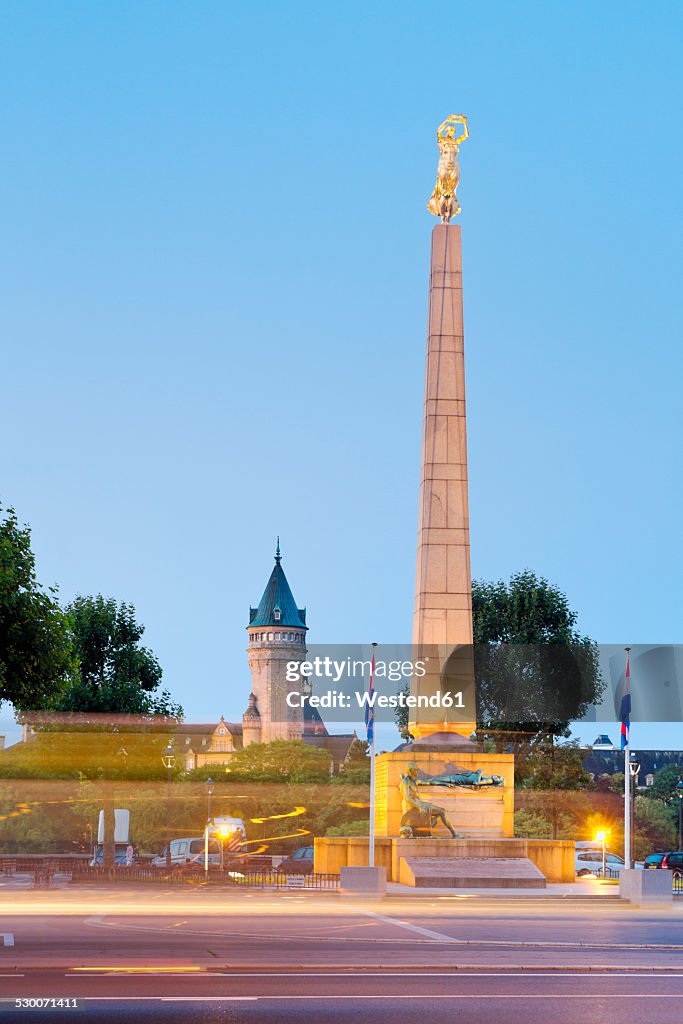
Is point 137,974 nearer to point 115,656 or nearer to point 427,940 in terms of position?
point 427,940

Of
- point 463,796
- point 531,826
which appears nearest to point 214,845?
point 531,826

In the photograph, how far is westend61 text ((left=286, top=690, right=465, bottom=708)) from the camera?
45000 millimetres

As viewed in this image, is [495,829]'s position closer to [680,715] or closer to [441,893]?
[441,893]

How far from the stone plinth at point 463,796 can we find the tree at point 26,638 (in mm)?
16290

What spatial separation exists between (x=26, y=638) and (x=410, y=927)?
30.7 ft

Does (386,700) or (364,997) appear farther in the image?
(386,700)

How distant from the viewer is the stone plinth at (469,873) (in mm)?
38781

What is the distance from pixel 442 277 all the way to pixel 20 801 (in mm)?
53563

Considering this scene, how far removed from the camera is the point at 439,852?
41.4 m

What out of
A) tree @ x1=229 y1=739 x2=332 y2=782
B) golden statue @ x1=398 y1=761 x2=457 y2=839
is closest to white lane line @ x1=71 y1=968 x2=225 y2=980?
golden statue @ x1=398 y1=761 x2=457 y2=839

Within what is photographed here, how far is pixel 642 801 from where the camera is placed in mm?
102750

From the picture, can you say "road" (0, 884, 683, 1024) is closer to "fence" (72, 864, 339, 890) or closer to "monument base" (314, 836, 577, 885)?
"monument base" (314, 836, 577, 885)

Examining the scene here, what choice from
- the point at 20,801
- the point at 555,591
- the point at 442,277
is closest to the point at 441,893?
the point at 442,277

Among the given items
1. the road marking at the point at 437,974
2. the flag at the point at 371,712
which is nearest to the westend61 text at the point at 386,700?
the flag at the point at 371,712
